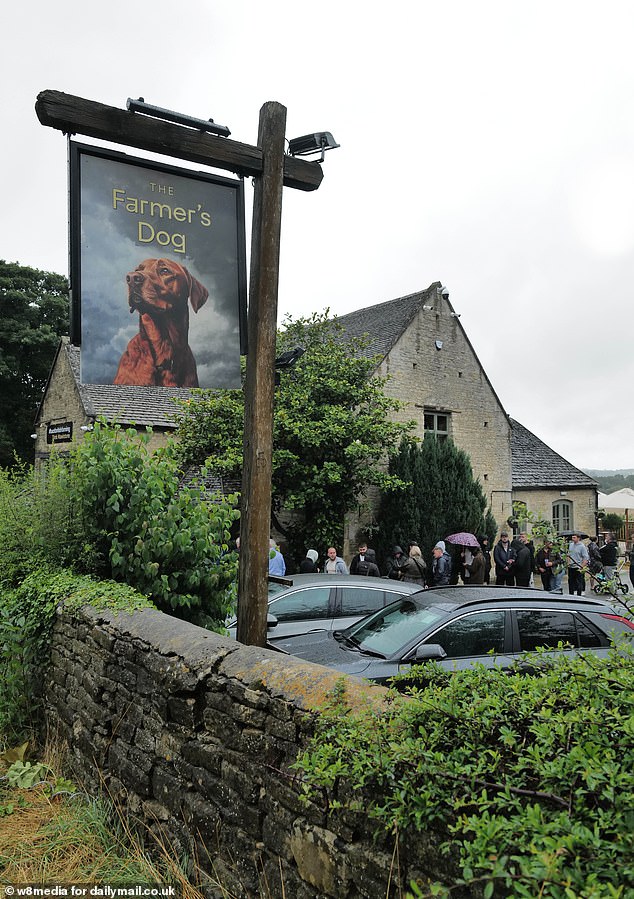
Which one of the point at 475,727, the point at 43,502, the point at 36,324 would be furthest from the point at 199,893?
the point at 36,324

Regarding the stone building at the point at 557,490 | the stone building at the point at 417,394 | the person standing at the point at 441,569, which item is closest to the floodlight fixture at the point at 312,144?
the person standing at the point at 441,569

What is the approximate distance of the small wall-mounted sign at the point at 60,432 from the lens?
22844 millimetres

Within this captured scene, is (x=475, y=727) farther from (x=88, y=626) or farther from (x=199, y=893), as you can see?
(x=88, y=626)

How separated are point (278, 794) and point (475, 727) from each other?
1.21 metres

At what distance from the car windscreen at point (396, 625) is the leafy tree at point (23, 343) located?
109ft

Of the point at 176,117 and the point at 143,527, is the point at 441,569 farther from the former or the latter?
the point at 176,117

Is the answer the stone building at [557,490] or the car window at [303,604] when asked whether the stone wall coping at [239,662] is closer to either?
the car window at [303,604]

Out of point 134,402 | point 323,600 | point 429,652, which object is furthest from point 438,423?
point 429,652

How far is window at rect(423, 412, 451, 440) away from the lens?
22750 millimetres

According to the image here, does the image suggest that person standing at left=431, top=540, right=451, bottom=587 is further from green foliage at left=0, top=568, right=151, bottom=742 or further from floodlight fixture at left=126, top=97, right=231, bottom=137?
floodlight fixture at left=126, top=97, right=231, bottom=137

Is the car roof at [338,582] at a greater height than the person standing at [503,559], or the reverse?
the car roof at [338,582]

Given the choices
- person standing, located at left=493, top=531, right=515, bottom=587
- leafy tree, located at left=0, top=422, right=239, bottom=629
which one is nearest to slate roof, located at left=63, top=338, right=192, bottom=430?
person standing, located at left=493, top=531, right=515, bottom=587

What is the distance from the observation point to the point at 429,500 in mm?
20109

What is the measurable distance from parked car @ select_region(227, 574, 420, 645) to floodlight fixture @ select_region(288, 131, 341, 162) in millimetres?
5161
